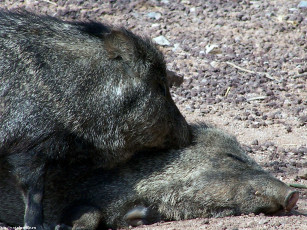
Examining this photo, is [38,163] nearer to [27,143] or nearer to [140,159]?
[27,143]

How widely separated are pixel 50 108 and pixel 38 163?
41 cm

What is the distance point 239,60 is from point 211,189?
3.50 metres

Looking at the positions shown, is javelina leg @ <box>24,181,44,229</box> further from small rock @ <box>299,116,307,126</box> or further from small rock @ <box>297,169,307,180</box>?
small rock @ <box>299,116,307,126</box>

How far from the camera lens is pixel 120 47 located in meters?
4.80

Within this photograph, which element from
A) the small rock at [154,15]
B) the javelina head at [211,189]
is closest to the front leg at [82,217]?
the javelina head at [211,189]

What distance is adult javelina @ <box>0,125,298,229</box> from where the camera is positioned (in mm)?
4547

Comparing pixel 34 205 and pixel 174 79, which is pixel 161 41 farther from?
pixel 34 205

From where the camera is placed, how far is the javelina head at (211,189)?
4531 millimetres

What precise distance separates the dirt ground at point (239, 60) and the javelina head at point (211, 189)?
0.64m

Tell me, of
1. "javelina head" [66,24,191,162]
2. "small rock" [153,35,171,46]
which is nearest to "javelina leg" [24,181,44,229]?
"javelina head" [66,24,191,162]

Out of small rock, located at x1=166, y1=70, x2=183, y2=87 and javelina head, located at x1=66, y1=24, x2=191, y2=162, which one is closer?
javelina head, located at x1=66, y1=24, x2=191, y2=162

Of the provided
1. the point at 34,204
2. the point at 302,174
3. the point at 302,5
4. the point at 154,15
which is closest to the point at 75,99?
the point at 34,204

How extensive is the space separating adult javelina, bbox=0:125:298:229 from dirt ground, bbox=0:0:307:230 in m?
0.67

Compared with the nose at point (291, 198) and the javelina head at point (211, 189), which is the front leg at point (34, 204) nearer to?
the javelina head at point (211, 189)
